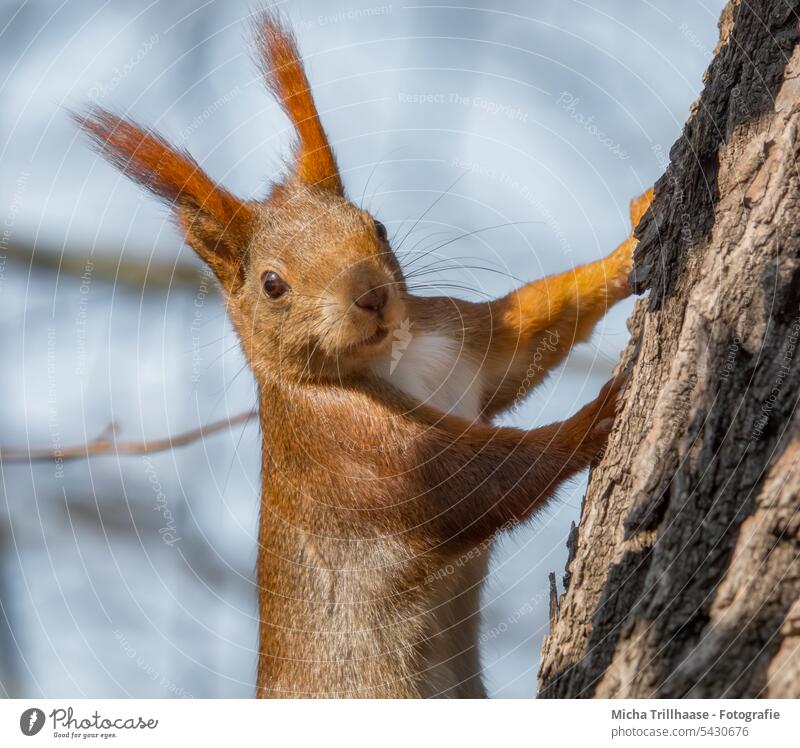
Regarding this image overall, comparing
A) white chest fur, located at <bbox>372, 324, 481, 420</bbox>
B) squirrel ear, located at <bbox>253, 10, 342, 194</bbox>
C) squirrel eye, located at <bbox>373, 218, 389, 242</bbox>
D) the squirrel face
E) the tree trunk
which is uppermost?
squirrel ear, located at <bbox>253, 10, 342, 194</bbox>

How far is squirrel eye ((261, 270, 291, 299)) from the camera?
3213 mm

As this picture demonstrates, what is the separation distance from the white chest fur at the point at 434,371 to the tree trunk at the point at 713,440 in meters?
1.08

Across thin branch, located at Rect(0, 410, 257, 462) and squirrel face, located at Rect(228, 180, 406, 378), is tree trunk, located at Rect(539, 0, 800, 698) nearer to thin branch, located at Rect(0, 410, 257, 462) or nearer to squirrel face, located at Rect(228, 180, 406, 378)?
squirrel face, located at Rect(228, 180, 406, 378)

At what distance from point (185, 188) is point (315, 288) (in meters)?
0.66

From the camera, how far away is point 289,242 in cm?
326

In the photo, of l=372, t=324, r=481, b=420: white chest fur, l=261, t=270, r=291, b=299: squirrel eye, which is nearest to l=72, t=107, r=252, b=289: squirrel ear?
l=261, t=270, r=291, b=299: squirrel eye

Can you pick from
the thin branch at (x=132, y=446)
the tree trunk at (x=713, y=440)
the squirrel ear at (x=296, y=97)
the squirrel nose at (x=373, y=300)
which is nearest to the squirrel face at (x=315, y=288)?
the squirrel nose at (x=373, y=300)

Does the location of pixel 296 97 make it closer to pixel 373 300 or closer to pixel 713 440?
pixel 373 300

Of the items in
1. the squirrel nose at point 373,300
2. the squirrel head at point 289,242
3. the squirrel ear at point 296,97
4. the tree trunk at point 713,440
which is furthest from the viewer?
the squirrel ear at point 296,97

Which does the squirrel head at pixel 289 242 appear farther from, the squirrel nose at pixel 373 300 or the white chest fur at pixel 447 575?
the white chest fur at pixel 447 575

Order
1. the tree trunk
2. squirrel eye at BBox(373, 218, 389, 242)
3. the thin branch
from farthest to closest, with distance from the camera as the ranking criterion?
1. the thin branch
2. squirrel eye at BBox(373, 218, 389, 242)
3. the tree trunk

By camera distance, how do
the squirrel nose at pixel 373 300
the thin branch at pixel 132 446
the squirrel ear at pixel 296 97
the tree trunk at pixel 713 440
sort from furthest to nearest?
the thin branch at pixel 132 446
the squirrel ear at pixel 296 97
the squirrel nose at pixel 373 300
the tree trunk at pixel 713 440

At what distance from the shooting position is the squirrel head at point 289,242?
3018 mm
